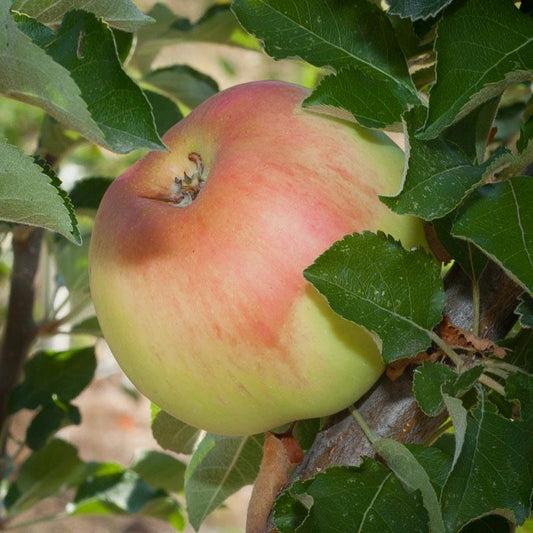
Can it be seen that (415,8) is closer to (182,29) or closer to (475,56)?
(475,56)

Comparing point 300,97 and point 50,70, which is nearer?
point 50,70

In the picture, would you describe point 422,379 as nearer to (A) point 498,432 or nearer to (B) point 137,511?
(A) point 498,432

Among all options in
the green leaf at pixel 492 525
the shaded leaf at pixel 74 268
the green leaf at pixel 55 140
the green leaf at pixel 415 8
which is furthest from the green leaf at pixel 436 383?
the shaded leaf at pixel 74 268

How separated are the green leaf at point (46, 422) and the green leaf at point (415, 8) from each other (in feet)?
2.24

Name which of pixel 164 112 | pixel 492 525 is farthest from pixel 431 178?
pixel 164 112

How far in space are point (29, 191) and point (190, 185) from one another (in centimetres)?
15

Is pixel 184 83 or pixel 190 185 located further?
pixel 184 83

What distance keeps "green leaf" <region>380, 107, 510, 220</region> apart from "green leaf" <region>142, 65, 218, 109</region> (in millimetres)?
538

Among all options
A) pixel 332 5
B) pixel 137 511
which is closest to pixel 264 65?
pixel 137 511

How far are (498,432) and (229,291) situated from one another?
0.18 meters

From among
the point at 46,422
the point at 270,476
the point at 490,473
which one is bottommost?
the point at 46,422

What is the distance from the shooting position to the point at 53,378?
1.01 m

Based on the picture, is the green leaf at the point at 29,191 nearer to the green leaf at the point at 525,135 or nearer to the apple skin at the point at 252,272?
the apple skin at the point at 252,272

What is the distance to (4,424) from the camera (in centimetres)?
104
